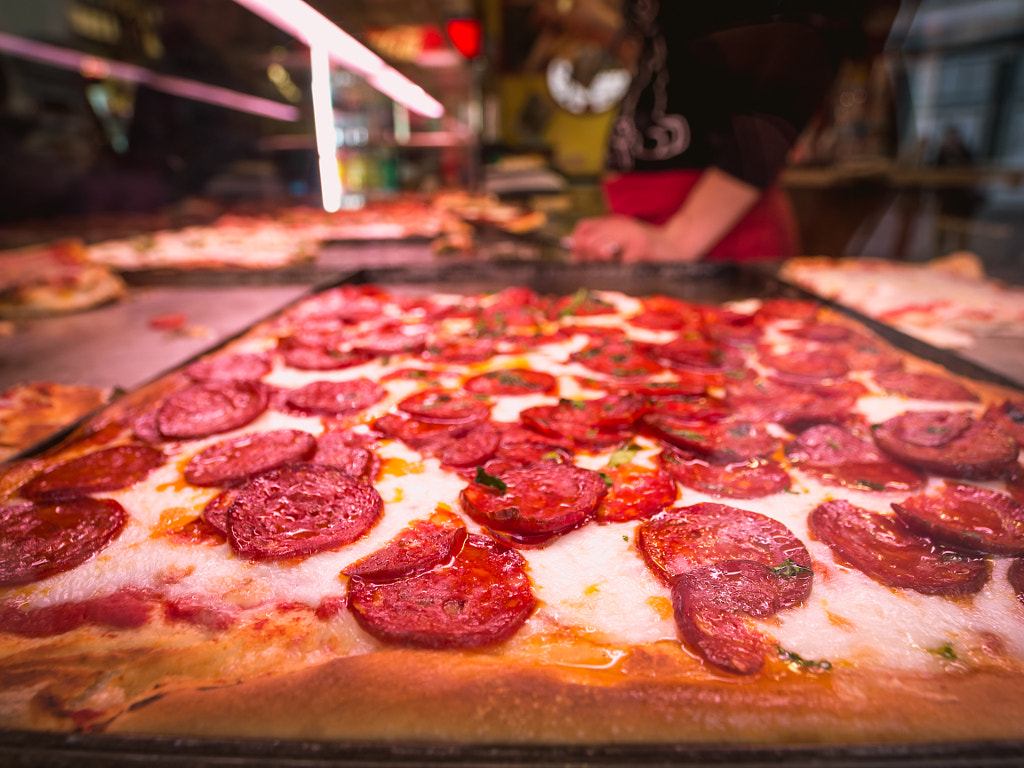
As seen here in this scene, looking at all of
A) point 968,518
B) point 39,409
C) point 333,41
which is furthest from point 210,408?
point 333,41

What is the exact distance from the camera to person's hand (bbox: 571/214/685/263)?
3121 mm

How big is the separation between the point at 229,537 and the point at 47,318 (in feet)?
7.67

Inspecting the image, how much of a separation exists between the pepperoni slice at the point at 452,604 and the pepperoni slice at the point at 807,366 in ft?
3.81

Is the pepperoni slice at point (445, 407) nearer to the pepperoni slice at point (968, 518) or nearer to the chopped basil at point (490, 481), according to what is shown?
the chopped basil at point (490, 481)

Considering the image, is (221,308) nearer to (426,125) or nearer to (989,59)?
(426,125)

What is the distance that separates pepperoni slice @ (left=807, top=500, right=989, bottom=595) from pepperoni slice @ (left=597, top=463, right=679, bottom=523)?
25 cm

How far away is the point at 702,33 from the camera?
9.32 feet

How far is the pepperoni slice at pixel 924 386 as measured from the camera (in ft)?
5.18

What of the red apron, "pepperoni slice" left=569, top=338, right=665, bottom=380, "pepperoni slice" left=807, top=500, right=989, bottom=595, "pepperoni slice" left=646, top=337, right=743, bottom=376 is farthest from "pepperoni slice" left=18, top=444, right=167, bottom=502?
the red apron

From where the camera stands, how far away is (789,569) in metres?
0.90

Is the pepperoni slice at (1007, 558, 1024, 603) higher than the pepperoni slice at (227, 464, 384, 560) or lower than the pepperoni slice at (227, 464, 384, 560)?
lower

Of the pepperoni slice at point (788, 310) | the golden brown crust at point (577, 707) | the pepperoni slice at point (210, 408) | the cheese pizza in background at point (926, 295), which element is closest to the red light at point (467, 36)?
the cheese pizza in background at point (926, 295)

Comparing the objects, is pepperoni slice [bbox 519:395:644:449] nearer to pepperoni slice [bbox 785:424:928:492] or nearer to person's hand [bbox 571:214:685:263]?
pepperoni slice [bbox 785:424:928:492]

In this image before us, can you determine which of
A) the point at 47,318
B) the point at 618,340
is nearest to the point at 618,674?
the point at 618,340
